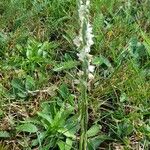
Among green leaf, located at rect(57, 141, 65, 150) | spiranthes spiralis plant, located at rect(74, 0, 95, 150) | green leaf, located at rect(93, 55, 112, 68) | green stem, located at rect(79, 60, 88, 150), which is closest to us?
spiranthes spiralis plant, located at rect(74, 0, 95, 150)

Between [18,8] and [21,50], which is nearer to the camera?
[21,50]

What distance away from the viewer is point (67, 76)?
2555 mm

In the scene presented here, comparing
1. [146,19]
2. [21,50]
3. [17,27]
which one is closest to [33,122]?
[21,50]

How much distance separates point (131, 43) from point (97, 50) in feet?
0.72

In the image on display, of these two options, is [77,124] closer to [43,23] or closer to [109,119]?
[109,119]

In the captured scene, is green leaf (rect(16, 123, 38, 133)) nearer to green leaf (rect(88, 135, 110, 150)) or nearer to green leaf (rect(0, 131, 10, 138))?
green leaf (rect(0, 131, 10, 138))

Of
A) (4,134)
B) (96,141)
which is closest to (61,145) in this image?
(96,141)

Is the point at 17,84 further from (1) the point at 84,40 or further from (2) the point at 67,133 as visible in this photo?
(1) the point at 84,40

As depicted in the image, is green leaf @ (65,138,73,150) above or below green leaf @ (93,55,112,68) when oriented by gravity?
below

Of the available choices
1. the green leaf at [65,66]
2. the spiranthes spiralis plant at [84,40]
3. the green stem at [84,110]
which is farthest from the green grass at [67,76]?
the spiranthes spiralis plant at [84,40]

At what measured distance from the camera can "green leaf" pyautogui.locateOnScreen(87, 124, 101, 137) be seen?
2.25m

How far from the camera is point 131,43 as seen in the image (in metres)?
2.74

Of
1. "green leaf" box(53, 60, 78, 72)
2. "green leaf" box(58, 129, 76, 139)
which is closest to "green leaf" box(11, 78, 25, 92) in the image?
"green leaf" box(53, 60, 78, 72)

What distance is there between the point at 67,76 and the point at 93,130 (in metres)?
0.43
